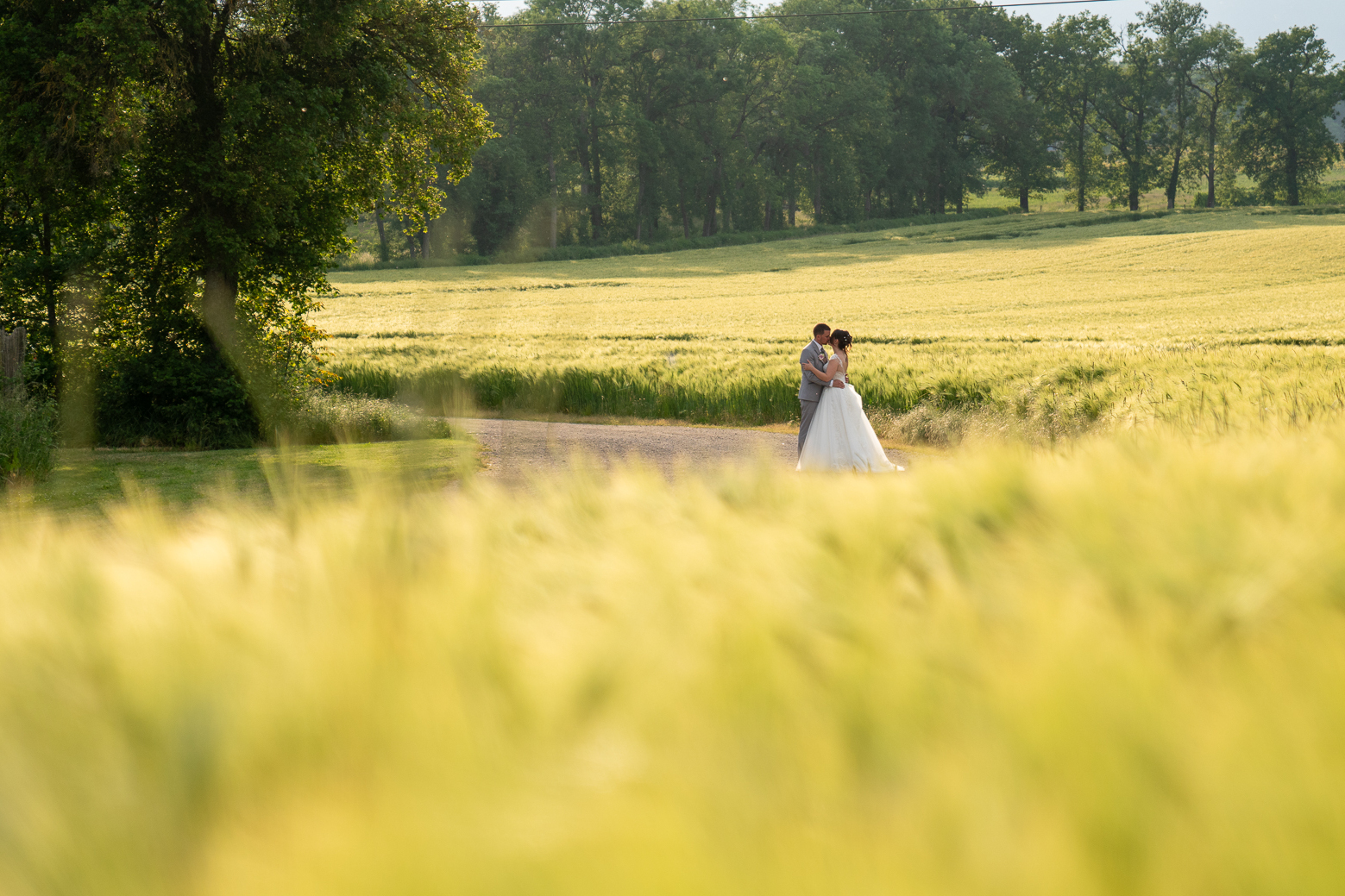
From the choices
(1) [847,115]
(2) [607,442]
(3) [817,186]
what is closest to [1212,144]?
(1) [847,115]

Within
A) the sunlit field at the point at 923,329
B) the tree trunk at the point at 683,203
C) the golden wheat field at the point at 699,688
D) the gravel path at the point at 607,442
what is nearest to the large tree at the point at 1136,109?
the sunlit field at the point at 923,329

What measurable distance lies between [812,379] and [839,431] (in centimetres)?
80

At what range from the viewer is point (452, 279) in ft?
202

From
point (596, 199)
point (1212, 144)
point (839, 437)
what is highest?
point (1212, 144)

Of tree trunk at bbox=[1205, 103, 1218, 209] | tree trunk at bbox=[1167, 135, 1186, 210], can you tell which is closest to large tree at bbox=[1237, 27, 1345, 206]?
tree trunk at bbox=[1205, 103, 1218, 209]

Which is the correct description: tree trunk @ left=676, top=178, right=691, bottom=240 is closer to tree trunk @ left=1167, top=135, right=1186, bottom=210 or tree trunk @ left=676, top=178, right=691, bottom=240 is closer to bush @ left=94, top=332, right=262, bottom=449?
tree trunk @ left=1167, top=135, right=1186, bottom=210

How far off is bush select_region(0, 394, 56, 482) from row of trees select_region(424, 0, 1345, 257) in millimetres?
64660

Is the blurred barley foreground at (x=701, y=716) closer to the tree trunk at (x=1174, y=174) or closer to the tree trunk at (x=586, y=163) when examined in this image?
the tree trunk at (x=586, y=163)

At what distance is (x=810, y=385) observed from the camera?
13.5 m

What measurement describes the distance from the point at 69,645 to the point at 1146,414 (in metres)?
15.1

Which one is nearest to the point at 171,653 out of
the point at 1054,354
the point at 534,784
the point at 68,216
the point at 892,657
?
the point at 534,784

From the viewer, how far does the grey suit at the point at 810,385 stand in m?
13.3

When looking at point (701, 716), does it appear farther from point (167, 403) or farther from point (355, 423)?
point (167, 403)

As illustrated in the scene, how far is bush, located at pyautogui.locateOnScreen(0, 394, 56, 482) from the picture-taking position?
36.4 feet
